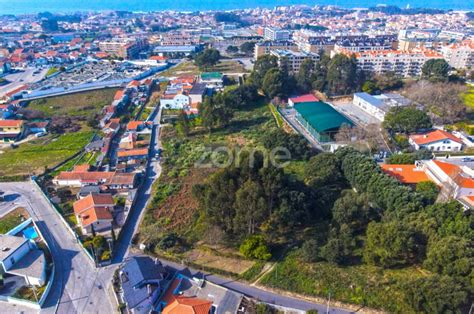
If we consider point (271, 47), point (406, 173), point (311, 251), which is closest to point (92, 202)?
point (311, 251)

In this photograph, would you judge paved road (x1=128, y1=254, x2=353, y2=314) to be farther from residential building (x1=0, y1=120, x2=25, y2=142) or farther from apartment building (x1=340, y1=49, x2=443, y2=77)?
apartment building (x1=340, y1=49, x2=443, y2=77)

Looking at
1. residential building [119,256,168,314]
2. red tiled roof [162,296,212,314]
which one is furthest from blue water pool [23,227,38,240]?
red tiled roof [162,296,212,314]

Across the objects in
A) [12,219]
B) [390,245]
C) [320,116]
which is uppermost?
[320,116]

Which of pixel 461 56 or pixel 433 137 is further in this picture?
pixel 461 56

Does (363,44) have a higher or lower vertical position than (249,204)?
higher

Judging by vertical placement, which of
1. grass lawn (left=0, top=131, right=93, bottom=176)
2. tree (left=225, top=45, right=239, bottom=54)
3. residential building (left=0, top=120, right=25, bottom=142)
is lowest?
grass lawn (left=0, top=131, right=93, bottom=176)

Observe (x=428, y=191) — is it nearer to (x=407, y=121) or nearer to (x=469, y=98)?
(x=407, y=121)

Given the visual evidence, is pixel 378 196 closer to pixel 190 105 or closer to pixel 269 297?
pixel 269 297
